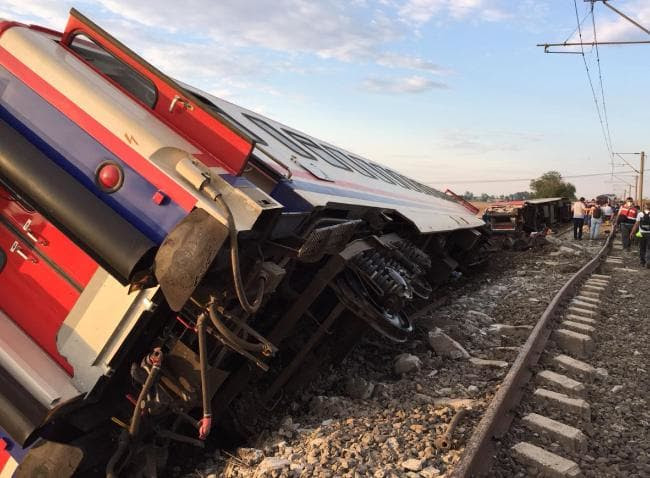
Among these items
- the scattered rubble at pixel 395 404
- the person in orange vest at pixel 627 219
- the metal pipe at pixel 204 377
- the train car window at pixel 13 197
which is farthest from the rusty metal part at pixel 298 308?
the person in orange vest at pixel 627 219

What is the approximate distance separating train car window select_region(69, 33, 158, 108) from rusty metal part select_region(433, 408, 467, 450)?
104 inches

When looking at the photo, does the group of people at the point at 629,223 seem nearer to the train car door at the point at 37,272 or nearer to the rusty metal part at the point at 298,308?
the rusty metal part at the point at 298,308

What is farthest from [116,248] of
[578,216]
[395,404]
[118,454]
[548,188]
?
[548,188]

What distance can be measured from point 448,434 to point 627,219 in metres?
15.5

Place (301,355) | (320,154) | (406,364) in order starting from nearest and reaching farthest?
1. (301,355)
2. (406,364)
3. (320,154)

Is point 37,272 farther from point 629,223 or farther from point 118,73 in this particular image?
point 629,223

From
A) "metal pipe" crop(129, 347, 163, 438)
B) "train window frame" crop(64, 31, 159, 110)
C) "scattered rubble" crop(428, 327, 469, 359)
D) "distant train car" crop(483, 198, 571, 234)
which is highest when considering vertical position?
"distant train car" crop(483, 198, 571, 234)

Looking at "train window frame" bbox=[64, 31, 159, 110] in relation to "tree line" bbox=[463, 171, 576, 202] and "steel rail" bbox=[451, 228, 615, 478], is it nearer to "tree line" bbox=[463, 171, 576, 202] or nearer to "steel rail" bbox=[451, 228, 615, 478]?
"steel rail" bbox=[451, 228, 615, 478]

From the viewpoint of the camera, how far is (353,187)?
530 centimetres

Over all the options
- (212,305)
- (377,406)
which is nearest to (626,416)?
(377,406)

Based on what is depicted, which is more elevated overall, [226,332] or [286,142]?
[286,142]

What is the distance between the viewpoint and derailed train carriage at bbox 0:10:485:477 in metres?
2.70

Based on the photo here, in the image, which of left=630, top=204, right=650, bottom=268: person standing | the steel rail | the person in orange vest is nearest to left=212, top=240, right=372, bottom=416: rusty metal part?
the steel rail

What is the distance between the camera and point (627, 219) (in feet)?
53.7
